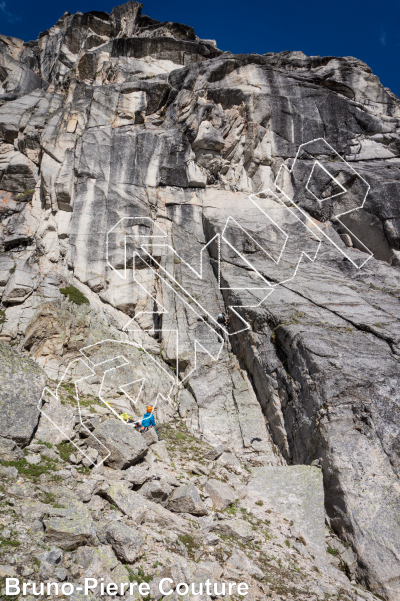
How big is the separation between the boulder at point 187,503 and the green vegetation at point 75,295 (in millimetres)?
14174

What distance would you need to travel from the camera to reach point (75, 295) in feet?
72.3

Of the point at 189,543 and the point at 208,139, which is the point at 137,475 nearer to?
the point at 189,543

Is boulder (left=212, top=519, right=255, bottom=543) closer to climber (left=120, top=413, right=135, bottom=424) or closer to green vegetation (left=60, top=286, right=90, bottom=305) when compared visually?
climber (left=120, top=413, right=135, bottom=424)

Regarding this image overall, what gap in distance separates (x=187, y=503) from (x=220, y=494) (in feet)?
5.02

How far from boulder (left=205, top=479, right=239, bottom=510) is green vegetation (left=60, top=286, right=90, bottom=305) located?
13.7 m

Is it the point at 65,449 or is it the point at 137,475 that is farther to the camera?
the point at 65,449

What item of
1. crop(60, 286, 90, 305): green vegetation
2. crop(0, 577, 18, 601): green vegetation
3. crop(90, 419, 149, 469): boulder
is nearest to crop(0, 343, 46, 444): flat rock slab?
crop(90, 419, 149, 469): boulder

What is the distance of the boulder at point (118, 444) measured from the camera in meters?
10.8

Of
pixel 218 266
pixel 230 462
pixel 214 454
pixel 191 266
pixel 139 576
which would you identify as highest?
pixel 218 266

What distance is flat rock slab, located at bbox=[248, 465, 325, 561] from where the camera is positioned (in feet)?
36.6

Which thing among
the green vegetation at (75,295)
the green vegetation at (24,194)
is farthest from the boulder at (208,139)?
the green vegetation at (75,295)

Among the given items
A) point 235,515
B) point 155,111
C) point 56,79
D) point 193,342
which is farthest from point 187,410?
point 56,79

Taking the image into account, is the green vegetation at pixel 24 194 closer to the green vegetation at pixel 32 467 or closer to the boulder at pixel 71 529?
the green vegetation at pixel 32 467

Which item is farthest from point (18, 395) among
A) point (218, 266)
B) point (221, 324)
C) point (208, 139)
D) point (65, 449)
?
point (208, 139)
